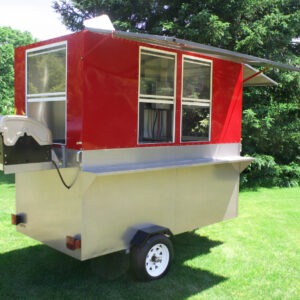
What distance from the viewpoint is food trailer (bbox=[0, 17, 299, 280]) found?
361 centimetres

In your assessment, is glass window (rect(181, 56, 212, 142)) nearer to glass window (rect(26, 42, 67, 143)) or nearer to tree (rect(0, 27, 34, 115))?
glass window (rect(26, 42, 67, 143))

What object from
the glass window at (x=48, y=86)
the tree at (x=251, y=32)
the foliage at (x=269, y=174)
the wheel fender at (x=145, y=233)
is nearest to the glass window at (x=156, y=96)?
the glass window at (x=48, y=86)

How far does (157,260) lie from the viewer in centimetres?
418

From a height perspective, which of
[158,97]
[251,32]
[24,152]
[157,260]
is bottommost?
[157,260]

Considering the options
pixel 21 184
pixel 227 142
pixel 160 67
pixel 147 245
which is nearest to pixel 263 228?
pixel 227 142

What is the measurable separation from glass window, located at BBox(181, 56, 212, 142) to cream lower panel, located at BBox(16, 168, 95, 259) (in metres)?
1.50

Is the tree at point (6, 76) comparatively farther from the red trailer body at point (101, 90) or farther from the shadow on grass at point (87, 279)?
the red trailer body at point (101, 90)

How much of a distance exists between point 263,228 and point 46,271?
11.7ft

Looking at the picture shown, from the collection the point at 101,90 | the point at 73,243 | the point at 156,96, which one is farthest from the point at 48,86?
the point at 73,243

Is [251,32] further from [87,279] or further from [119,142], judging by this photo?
[87,279]

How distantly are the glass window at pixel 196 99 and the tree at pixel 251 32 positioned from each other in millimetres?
4544

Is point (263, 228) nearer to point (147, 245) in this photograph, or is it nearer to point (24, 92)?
point (147, 245)

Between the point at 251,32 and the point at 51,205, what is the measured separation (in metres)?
7.22

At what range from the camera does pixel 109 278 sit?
419cm
